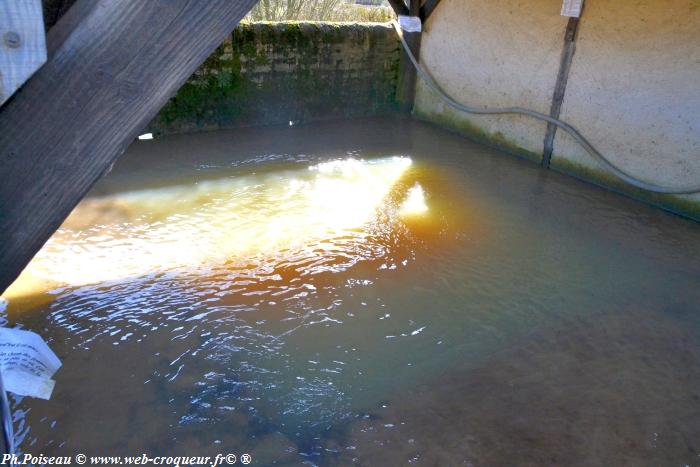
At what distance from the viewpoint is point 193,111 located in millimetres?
6246

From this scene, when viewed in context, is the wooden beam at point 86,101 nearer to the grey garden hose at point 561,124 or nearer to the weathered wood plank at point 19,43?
the weathered wood plank at point 19,43

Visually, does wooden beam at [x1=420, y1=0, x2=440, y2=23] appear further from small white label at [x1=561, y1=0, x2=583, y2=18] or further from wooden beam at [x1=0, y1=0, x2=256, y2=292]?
wooden beam at [x1=0, y1=0, x2=256, y2=292]

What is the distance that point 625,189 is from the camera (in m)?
5.16

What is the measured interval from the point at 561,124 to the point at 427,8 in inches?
104

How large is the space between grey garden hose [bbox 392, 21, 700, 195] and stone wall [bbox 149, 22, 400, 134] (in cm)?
47

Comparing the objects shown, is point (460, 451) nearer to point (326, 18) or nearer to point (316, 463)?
point (316, 463)

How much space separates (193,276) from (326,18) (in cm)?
766

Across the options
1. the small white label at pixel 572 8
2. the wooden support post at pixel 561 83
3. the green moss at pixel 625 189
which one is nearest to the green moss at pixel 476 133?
the wooden support post at pixel 561 83

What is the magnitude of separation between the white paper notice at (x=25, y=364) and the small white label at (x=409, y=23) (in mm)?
6774

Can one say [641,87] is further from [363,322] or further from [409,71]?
[363,322]

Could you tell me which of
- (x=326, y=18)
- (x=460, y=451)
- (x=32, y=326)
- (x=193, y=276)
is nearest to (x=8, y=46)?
(x=460, y=451)

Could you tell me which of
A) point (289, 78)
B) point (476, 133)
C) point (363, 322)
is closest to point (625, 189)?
point (476, 133)

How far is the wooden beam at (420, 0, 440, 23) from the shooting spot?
22.9 feet

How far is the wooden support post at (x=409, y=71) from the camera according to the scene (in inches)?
282
